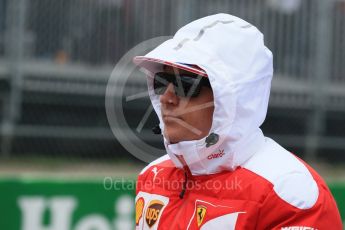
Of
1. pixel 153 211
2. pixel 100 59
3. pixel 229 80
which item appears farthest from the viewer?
pixel 100 59

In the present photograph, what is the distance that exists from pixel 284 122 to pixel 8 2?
3.24m

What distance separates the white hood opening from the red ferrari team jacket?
0.08 meters

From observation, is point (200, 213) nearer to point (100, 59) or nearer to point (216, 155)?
point (216, 155)

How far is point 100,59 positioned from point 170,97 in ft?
15.4

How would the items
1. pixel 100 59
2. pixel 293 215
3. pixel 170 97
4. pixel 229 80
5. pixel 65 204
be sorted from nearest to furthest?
pixel 293 215, pixel 229 80, pixel 170 97, pixel 65 204, pixel 100 59

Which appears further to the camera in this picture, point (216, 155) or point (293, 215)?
point (216, 155)

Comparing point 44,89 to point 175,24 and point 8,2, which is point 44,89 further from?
point 175,24

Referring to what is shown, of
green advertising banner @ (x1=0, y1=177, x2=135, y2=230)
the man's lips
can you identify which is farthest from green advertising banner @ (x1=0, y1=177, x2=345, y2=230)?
the man's lips

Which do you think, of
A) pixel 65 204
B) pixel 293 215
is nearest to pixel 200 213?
pixel 293 215

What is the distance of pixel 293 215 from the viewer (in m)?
2.35

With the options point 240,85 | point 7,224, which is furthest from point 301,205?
point 7,224

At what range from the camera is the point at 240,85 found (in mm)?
2510

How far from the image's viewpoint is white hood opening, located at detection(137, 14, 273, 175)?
2.51 m

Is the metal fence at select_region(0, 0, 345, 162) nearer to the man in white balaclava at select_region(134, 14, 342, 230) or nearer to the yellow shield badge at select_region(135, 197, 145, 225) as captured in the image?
the yellow shield badge at select_region(135, 197, 145, 225)
